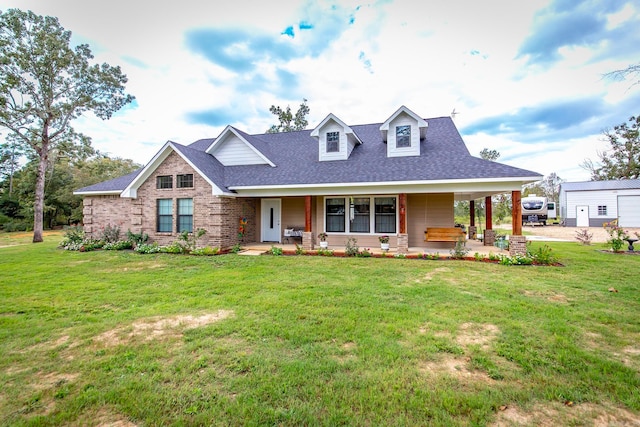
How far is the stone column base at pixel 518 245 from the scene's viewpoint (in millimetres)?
9758

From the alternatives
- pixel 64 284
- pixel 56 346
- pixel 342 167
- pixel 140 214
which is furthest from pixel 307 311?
pixel 140 214

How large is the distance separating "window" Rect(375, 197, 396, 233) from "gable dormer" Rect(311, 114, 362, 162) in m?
2.77

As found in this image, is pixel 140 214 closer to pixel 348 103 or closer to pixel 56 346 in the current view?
pixel 56 346

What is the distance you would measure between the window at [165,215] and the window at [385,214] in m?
9.43

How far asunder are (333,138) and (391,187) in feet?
13.8

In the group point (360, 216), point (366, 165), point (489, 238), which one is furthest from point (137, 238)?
point (489, 238)

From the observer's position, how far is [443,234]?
11.5 meters

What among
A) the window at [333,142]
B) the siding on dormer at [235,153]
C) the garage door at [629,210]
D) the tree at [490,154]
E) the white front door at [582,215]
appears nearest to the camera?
the window at [333,142]

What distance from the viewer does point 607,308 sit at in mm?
5086

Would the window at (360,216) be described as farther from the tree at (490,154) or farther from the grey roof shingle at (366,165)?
the tree at (490,154)

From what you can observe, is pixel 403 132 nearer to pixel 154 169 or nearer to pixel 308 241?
pixel 308 241

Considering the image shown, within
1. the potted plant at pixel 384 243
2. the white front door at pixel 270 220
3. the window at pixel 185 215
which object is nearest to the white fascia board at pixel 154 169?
the window at pixel 185 215

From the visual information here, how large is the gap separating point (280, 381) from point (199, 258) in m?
8.65

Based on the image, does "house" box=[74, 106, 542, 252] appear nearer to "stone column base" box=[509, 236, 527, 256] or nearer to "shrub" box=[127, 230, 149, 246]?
"shrub" box=[127, 230, 149, 246]
